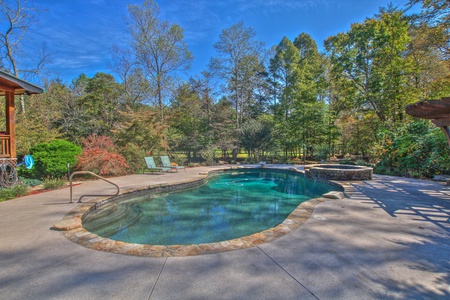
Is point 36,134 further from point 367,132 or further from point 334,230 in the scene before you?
point 367,132

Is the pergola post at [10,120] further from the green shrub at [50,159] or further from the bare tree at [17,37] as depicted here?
the bare tree at [17,37]

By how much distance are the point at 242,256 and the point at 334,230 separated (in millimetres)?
1647

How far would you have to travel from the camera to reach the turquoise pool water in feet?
13.5

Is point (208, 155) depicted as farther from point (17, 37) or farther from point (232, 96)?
point (17, 37)

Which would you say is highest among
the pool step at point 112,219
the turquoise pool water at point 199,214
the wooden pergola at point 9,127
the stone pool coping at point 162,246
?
the wooden pergola at point 9,127

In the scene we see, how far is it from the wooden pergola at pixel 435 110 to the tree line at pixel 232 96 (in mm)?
6019

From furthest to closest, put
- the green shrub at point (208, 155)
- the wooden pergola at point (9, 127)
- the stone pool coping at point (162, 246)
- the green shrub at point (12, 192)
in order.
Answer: the green shrub at point (208, 155), the wooden pergola at point (9, 127), the green shrub at point (12, 192), the stone pool coping at point (162, 246)

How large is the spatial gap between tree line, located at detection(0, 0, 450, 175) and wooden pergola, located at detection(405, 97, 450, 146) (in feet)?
19.7

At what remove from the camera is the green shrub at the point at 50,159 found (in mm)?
7672

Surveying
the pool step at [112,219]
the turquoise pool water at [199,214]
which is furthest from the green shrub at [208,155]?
the pool step at [112,219]

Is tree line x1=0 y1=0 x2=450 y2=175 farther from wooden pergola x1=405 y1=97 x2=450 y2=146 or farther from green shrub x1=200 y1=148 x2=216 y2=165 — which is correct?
wooden pergola x1=405 y1=97 x2=450 y2=146

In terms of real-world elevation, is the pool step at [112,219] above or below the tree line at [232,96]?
below

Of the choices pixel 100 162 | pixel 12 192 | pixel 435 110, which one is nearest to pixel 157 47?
pixel 100 162

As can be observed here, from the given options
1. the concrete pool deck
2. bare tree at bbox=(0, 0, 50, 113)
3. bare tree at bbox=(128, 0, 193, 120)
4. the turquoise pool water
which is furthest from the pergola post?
bare tree at bbox=(128, 0, 193, 120)
